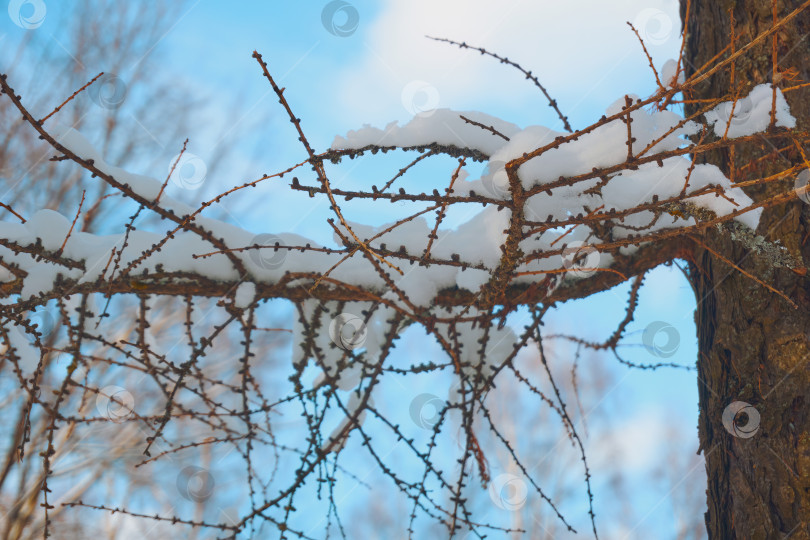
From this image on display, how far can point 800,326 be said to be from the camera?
1.53 meters

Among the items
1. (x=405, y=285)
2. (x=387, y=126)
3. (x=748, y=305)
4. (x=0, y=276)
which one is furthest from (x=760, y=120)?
(x=0, y=276)

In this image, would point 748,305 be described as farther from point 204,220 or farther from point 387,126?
point 204,220

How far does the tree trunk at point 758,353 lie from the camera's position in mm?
1439

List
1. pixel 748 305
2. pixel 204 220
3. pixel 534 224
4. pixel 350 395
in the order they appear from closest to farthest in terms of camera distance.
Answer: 1. pixel 534 224
2. pixel 748 305
3. pixel 204 220
4. pixel 350 395

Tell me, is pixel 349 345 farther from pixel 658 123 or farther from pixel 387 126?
pixel 658 123

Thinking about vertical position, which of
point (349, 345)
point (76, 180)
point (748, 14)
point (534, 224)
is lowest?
point (534, 224)

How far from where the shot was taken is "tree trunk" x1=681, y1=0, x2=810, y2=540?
1.44 metres

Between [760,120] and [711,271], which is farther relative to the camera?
[711,271]

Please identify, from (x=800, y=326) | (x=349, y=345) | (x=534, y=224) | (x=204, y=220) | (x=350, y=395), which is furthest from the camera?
(x=350, y=395)

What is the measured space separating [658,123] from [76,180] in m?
6.74

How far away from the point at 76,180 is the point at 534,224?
6.73 meters

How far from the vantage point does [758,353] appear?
1.58 meters

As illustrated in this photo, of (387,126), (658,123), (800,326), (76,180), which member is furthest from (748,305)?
(76,180)

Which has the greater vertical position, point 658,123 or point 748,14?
point 748,14
